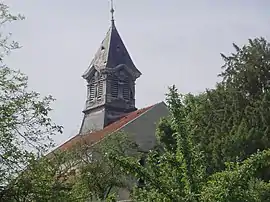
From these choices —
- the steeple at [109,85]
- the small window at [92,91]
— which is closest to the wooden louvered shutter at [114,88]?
the steeple at [109,85]

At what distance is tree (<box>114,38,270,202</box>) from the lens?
1622 cm

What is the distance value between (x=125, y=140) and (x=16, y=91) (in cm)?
1691

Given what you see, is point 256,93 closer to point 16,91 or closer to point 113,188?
point 113,188

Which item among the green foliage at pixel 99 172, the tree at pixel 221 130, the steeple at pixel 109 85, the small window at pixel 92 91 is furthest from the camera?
the small window at pixel 92 91

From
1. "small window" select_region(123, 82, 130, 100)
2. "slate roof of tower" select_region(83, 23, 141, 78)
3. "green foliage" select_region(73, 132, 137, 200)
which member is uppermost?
"slate roof of tower" select_region(83, 23, 141, 78)

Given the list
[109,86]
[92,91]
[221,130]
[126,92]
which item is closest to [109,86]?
[109,86]

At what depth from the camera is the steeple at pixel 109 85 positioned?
1914 inches

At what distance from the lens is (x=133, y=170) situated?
52.3 feet

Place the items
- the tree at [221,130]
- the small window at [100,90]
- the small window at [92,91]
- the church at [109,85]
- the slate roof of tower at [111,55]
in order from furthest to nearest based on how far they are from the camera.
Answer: the slate roof of tower at [111,55] → the small window at [92,91] → the small window at [100,90] → the church at [109,85] → the tree at [221,130]

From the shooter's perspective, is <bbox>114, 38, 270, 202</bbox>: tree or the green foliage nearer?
<bbox>114, 38, 270, 202</bbox>: tree

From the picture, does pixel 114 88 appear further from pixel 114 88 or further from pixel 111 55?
pixel 111 55

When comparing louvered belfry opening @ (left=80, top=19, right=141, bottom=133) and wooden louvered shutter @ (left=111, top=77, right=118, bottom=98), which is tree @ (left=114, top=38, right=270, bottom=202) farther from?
wooden louvered shutter @ (left=111, top=77, right=118, bottom=98)

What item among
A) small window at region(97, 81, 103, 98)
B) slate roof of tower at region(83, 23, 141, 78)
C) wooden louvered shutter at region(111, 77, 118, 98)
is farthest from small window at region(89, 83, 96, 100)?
wooden louvered shutter at region(111, 77, 118, 98)

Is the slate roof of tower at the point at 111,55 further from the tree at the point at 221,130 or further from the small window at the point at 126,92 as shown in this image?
the tree at the point at 221,130
